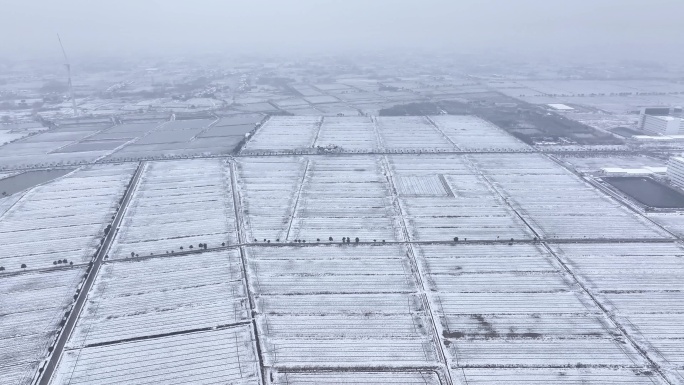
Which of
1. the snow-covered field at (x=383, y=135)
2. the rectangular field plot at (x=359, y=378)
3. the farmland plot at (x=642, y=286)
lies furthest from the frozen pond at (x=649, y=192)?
the rectangular field plot at (x=359, y=378)

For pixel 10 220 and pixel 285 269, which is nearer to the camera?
pixel 285 269

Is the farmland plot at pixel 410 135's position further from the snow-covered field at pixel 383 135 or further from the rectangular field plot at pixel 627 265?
the rectangular field plot at pixel 627 265

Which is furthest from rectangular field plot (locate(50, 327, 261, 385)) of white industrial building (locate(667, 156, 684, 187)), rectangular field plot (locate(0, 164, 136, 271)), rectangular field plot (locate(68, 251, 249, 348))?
white industrial building (locate(667, 156, 684, 187))

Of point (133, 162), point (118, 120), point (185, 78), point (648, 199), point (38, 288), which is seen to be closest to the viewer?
point (38, 288)

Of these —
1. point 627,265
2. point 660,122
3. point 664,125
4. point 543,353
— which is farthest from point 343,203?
point 660,122

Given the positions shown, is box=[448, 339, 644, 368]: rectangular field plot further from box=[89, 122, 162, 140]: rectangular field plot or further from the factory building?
box=[89, 122, 162, 140]: rectangular field plot

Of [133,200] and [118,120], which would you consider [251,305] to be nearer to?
[133,200]

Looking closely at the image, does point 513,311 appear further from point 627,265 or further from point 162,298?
point 162,298

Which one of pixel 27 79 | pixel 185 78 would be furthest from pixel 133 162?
pixel 27 79
